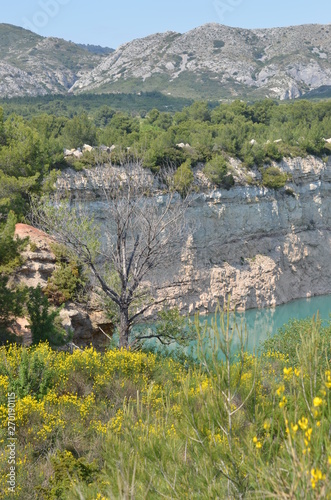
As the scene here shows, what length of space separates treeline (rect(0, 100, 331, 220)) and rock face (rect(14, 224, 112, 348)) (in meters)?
Result: 4.46

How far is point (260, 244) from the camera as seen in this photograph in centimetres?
3909

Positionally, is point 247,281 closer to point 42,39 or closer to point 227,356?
point 227,356

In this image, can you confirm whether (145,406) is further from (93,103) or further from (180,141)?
(93,103)

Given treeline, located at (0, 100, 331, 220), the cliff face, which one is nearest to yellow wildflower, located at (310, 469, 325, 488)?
treeline, located at (0, 100, 331, 220)

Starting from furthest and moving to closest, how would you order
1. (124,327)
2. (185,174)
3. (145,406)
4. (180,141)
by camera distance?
1. (180,141)
2. (185,174)
3. (124,327)
4. (145,406)

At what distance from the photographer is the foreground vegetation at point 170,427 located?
11.0ft

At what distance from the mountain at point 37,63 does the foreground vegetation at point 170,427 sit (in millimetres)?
122712

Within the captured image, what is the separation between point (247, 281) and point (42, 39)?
17007 cm

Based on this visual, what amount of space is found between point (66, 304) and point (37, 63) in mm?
152453

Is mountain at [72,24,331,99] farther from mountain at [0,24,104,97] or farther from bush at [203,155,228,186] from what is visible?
bush at [203,155,228,186]

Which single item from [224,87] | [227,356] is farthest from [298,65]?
[227,356]

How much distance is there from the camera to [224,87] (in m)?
121

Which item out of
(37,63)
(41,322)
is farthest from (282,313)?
(37,63)

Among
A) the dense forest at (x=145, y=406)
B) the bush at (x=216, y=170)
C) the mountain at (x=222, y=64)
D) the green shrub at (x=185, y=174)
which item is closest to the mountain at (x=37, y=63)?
the mountain at (x=222, y=64)
